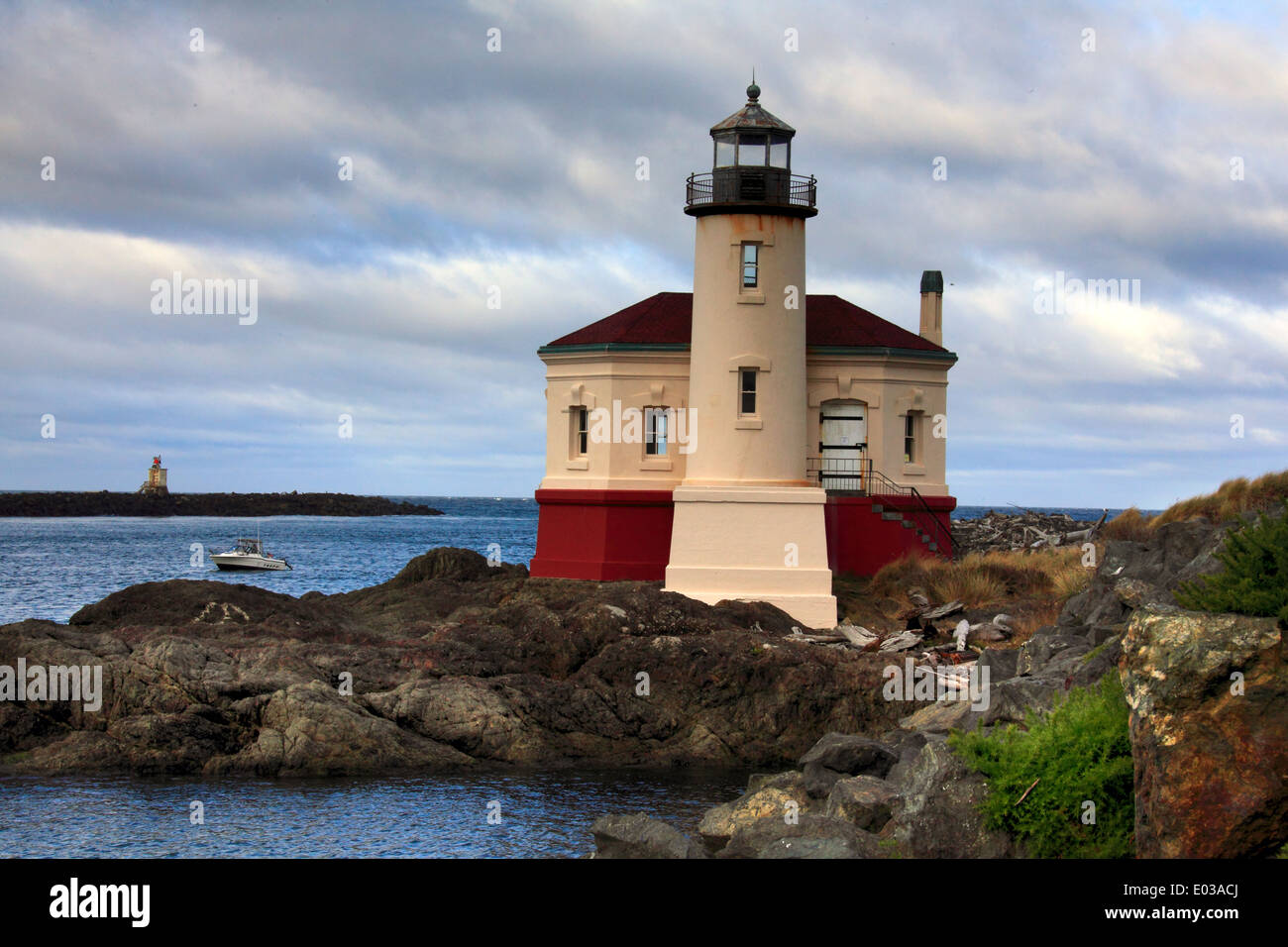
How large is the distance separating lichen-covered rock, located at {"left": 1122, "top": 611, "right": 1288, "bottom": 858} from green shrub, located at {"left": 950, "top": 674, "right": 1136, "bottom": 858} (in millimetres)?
506

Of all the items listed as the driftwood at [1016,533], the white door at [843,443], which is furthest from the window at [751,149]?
the driftwood at [1016,533]

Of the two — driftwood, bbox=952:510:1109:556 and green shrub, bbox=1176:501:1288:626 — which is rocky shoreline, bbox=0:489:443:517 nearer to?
driftwood, bbox=952:510:1109:556

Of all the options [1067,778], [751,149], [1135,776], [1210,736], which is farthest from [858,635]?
[1210,736]

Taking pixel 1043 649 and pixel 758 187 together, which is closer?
pixel 1043 649

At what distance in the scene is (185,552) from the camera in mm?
81625

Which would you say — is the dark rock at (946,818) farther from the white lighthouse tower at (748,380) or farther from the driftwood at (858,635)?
the white lighthouse tower at (748,380)

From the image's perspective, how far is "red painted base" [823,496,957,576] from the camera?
1190 inches

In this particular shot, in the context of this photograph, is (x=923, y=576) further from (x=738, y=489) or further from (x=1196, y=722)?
(x=1196, y=722)

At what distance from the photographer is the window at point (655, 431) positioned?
3052 centimetres

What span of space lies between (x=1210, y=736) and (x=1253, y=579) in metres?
1.61

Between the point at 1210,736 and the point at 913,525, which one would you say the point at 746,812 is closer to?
the point at 1210,736

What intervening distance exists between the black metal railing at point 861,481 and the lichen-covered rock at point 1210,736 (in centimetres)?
2101
